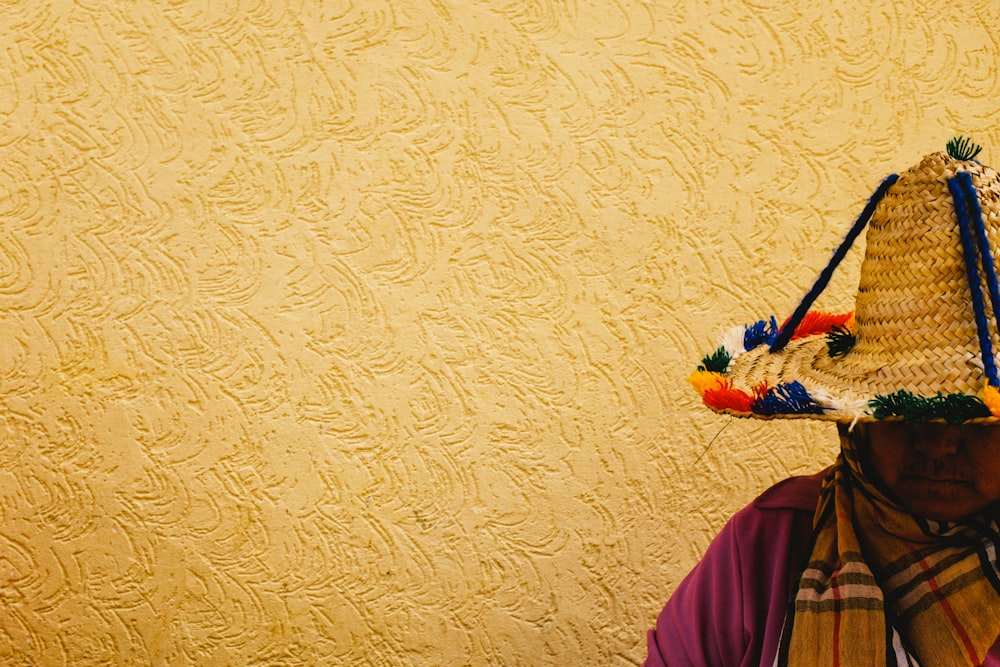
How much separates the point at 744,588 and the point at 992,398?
466 mm

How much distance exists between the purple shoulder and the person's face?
16 centimetres

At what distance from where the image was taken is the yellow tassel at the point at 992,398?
2.74ft

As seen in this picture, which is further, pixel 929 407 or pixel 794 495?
pixel 794 495

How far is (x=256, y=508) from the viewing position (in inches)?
55.1

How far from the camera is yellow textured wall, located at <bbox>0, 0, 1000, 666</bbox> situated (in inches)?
54.1

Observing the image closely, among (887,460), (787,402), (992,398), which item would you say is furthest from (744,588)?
(992,398)

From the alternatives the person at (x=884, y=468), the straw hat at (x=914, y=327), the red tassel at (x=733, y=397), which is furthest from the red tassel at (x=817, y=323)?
the red tassel at (x=733, y=397)

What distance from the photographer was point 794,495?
1.25 meters

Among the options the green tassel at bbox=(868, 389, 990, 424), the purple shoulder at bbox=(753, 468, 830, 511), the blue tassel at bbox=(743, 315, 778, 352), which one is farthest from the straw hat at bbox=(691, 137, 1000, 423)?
the purple shoulder at bbox=(753, 468, 830, 511)

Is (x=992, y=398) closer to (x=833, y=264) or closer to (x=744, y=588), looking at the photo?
(x=833, y=264)

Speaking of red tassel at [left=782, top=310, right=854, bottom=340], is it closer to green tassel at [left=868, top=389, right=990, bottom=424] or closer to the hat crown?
the hat crown

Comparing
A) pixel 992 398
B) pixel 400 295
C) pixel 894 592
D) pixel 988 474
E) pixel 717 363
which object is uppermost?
pixel 400 295

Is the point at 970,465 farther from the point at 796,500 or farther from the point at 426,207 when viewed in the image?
the point at 426,207

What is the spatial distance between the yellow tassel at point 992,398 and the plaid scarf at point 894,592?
285 millimetres
